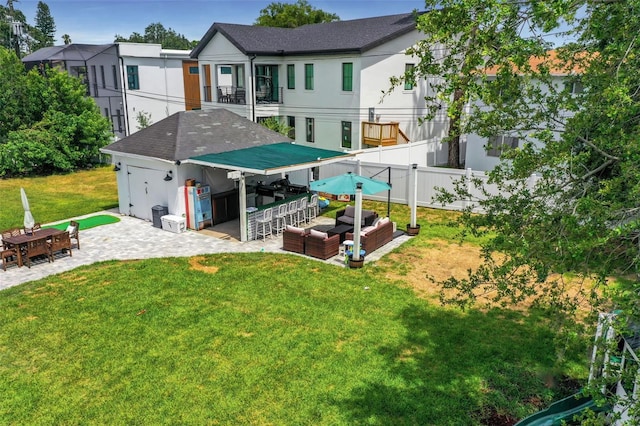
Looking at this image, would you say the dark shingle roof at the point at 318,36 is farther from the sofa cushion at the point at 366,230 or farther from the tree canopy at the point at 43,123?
the sofa cushion at the point at 366,230

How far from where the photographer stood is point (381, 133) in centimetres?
2711

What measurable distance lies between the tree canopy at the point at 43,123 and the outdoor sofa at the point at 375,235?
22.1 metres

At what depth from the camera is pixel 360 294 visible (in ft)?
40.4

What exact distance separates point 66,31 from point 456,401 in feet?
427

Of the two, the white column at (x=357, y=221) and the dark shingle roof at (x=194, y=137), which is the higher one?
the dark shingle roof at (x=194, y=137)

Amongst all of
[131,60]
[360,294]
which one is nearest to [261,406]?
[360,294]

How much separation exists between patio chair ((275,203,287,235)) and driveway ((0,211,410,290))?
21.2 inches

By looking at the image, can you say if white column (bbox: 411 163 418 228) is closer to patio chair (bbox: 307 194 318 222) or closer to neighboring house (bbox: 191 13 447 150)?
patio chair (bbox: 307 194 318 222)

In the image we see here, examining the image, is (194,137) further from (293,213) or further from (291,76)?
(291,76)

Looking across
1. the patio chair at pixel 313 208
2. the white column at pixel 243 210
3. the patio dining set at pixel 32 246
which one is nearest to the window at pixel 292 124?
the patio chair at pixel 313 208

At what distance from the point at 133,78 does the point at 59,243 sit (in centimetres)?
2804

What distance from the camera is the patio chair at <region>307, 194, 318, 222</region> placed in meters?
19.1

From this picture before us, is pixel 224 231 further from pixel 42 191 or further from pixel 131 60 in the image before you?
pixel 131 60

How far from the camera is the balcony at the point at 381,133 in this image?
89.9 feet
